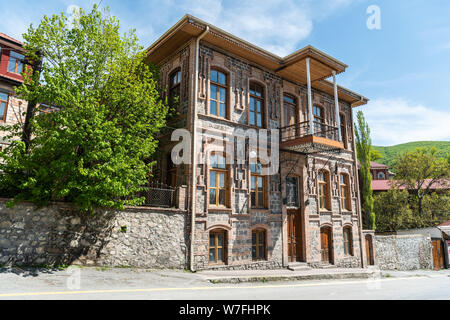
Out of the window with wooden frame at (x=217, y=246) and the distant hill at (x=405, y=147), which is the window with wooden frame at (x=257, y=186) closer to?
the window with wooden frame at (x=217, y=246)

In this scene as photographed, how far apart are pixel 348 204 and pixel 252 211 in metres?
8.52

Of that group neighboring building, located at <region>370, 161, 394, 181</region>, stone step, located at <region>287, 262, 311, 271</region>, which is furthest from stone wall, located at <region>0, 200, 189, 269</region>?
neighboring building, located at <region>370, 161, 394, 181</region>

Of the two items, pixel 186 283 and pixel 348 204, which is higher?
pixel 348 204

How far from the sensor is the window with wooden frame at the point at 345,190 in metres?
18.7

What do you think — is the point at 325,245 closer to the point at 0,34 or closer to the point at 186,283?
the point at 186,283

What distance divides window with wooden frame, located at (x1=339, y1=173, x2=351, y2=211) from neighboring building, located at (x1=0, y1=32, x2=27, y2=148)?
21.1m

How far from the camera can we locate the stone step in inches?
549

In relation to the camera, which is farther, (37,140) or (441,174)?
(441,174)

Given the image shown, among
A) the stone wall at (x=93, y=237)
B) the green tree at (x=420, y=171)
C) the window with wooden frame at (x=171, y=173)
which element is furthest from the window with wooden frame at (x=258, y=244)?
the green tree at (x=420, y=171)

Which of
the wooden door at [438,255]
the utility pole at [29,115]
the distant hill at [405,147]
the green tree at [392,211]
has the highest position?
the distant hill at [405,147]

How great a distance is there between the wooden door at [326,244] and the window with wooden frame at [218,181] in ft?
22.9

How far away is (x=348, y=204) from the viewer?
741 inches

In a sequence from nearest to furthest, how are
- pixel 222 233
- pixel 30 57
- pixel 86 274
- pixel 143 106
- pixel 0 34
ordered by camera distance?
pixel 86 274
pixel 30 57
pixel 143 106
pixel 222 233
pixel 0 34

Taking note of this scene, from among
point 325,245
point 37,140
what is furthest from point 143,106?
point 325,245
